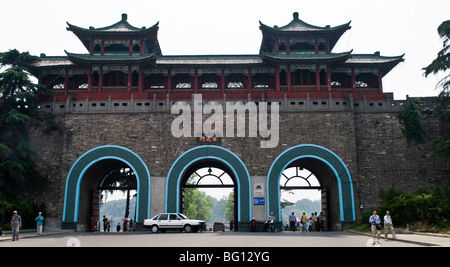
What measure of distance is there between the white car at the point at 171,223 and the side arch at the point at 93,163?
1.36 m

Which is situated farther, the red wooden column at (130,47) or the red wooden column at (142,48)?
the red wooden column at (142,48)

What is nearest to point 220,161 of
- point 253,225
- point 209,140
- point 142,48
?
point 209,140

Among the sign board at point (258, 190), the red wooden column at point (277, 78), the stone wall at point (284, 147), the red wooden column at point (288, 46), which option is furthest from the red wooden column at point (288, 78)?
the sign board at point (258, 190)

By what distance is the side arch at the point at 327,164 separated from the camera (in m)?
18.5

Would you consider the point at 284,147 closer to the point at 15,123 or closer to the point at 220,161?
the point at 220,161

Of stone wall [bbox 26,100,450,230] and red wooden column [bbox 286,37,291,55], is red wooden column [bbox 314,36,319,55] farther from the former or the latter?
stone wall [bbox 26,100,450,230]

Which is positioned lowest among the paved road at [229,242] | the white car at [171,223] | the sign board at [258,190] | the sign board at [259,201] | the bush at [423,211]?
the paved road at [229,242]

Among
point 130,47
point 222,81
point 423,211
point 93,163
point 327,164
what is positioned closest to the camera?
point 423,211

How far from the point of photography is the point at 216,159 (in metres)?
19.4

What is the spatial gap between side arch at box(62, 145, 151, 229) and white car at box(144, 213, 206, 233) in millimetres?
1360

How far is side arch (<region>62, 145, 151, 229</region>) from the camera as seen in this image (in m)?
18.6

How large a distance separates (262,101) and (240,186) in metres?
4.77
